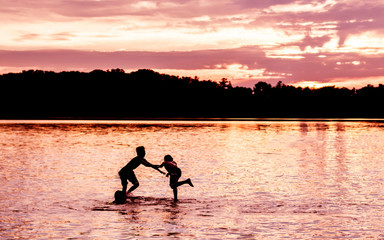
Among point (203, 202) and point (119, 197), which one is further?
point (203, 202)

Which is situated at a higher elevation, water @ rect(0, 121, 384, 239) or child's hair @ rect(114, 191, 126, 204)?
child's hair @ rect(114, 191, 126, 204)

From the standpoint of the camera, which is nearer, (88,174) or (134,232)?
(134,232)

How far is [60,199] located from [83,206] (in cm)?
182

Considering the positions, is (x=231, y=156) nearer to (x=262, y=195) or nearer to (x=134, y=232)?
(x=262, y=195)

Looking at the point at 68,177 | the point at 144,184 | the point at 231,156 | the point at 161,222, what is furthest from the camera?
the point at 231,156

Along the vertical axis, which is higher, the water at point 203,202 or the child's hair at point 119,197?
the child's hair at point 119,197

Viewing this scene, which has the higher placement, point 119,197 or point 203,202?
point 119,197

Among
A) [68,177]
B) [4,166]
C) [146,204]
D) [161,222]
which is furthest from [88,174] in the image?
[161,222]

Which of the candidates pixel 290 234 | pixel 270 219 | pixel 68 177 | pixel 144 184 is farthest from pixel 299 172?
pixel 290 234

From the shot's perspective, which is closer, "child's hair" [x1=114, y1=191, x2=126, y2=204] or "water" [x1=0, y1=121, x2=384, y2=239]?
"water" [x1=0, y1=121, x2=384, y2=239]

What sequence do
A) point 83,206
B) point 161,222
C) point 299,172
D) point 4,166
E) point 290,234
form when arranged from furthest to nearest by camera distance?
point 4,166 → point 299,172 → point 83,206 → point 161,222 → point 290,234

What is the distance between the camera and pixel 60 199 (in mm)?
19359

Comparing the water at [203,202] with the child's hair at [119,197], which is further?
the child's hair at [119,197]

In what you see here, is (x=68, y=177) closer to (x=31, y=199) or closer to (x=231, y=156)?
(x=31, y=199)
